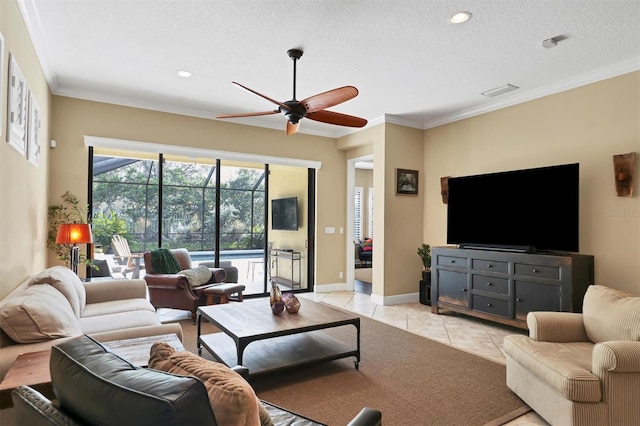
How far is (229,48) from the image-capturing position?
12.0 feet

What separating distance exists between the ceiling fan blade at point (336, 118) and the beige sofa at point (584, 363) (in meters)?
2.36

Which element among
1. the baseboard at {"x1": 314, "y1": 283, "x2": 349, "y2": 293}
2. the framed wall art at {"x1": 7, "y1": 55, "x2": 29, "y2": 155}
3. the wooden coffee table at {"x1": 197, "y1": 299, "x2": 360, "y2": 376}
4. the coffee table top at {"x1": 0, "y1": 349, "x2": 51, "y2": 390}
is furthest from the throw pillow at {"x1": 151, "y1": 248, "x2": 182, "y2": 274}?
the coffee table top at {"x1": 0, "y1": 349, "x2": 51, "y2": 390}

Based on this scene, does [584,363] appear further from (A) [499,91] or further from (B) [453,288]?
(A) [499,91]

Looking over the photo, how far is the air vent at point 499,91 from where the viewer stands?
15.1 feet

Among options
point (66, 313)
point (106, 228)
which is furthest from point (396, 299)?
point (66, 313)

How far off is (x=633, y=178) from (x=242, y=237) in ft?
17.0

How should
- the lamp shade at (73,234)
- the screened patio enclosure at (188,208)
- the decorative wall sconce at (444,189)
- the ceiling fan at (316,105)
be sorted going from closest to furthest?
the ceiling fan at (316,105)
the lamp shade at (73,234)
the screened patio enclosure at (188,208)
the decorative wall sconce at (444,189)

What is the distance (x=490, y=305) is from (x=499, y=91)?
2697 millimetres

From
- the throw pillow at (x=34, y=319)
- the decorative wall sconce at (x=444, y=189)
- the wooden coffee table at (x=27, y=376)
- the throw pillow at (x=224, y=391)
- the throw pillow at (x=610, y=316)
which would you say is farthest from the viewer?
the decorative wall sconce at (x=444, y=189)

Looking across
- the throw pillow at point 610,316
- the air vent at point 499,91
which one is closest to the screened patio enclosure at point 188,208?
the air vent at point 499,91

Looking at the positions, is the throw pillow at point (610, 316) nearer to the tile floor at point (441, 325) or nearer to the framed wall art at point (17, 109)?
the tile floor at point (441, 325)

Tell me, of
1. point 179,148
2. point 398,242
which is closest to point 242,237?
point 179,148

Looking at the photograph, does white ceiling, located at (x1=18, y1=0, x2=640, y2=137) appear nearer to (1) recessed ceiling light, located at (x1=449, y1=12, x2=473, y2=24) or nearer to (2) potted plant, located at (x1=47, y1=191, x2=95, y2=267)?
(1) recessed ceiling light, located at (x1=449, y1=12, x2=473, y2=24)

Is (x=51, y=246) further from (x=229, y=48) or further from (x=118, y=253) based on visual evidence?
(x=229, y=48)
